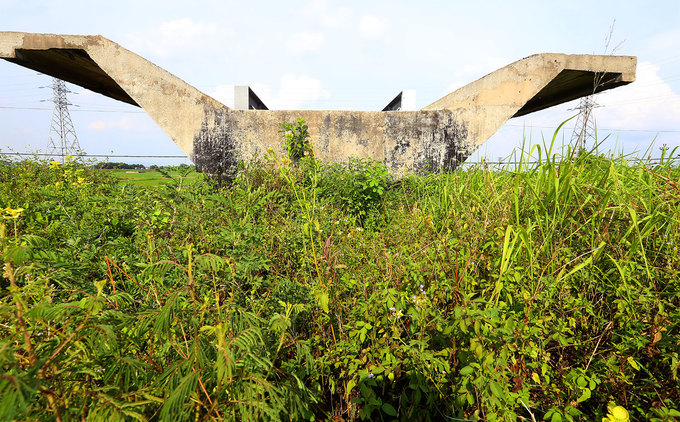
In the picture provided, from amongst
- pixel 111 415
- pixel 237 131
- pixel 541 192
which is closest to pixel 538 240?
pixel 541 192

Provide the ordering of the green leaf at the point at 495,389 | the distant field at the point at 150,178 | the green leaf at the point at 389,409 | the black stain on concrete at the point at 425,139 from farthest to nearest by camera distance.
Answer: the black stain on concrete at the point at 425,139 < the distant field at the point at 150,178 < the green leaf at the point at 389,409 < the green leaf at the point at 495,389

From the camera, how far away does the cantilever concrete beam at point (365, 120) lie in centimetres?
516

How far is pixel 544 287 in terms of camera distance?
1.79m

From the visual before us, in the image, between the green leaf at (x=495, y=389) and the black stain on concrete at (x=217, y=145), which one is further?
the black stain on concrete at (x=217, y=145)

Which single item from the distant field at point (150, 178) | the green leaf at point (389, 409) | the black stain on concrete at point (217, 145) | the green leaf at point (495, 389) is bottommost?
the green leaf at point (389, 409)

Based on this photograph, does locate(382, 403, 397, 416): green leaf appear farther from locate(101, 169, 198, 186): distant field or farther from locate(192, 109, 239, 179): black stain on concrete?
locate(192, 109, 239, 179): black stain on concrete

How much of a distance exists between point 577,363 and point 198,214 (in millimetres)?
2612

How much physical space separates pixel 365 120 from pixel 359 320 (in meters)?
4.19

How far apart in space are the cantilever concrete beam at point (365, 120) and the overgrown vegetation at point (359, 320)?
265cm

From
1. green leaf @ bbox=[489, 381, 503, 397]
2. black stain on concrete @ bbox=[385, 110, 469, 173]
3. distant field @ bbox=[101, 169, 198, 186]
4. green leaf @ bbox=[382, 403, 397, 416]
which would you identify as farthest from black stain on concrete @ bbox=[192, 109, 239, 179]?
green leaf @ bbox=[489, 381, 503, 397]

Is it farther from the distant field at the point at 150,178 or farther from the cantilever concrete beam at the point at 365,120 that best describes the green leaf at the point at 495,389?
the cantilever concrete beam at the point at 365,120

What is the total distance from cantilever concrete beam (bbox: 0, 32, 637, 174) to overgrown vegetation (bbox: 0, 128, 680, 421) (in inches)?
104

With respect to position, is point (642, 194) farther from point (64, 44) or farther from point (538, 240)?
point (64, 44)

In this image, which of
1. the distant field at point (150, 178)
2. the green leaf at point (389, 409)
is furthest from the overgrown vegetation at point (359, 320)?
the distant field at point (150, 178)
